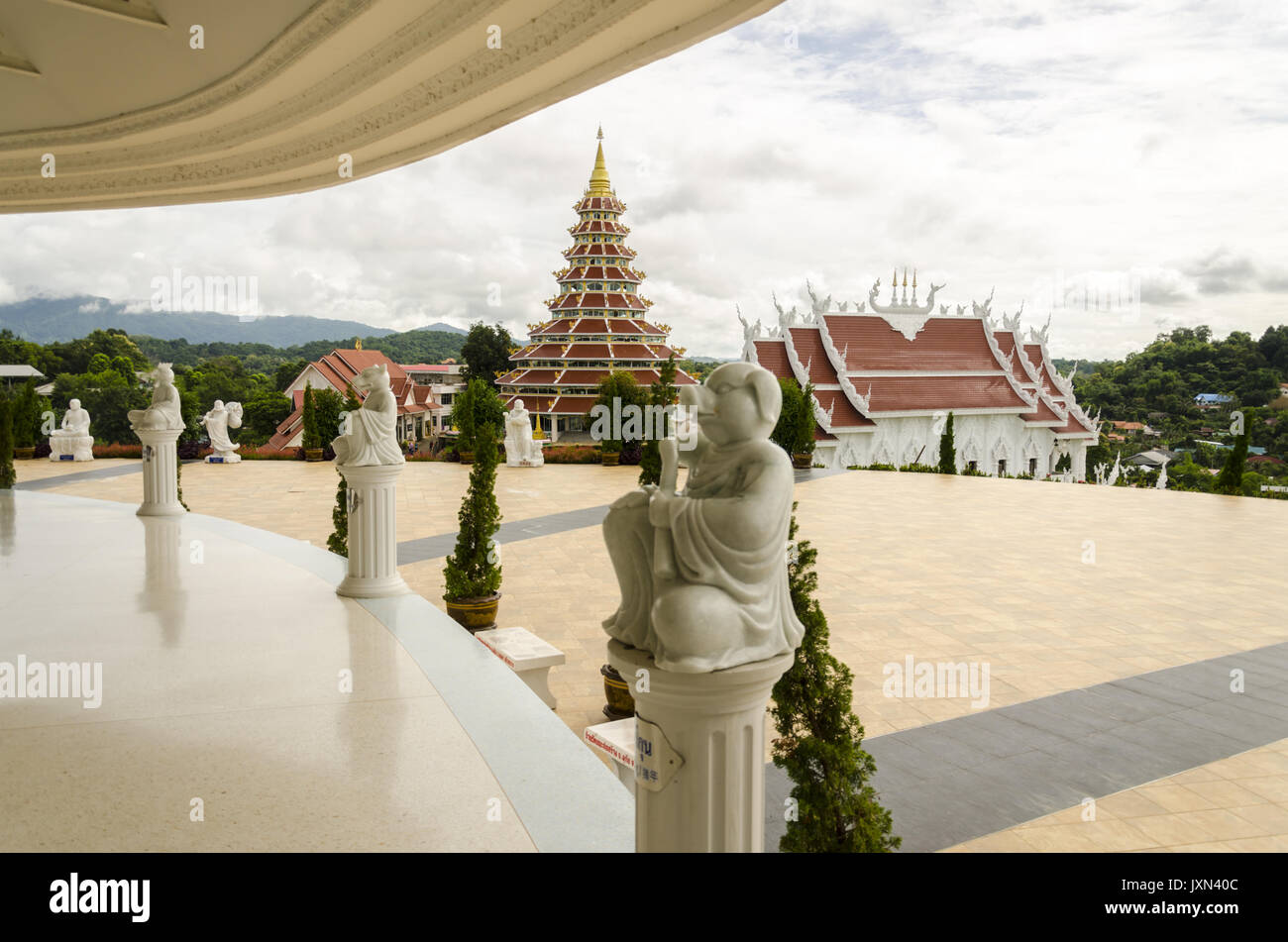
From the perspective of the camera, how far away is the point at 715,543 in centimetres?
179

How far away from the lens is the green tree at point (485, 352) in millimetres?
36562

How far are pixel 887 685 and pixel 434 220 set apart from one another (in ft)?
128

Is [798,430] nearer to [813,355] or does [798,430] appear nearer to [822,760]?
[813,355]

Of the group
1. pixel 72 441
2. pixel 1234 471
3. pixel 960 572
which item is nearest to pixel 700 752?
pixel 960 572

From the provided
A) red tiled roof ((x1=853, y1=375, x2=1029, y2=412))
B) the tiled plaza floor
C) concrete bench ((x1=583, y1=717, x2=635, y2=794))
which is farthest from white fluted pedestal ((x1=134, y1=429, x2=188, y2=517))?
red tiled roof ((x1=853, y1=375, x2=1029, y2=412))

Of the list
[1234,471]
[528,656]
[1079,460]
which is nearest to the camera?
[528,656]

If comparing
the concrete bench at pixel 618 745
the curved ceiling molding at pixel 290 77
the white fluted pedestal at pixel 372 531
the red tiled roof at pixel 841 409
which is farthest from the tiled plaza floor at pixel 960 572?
the red tiled roof at pixel 841 409

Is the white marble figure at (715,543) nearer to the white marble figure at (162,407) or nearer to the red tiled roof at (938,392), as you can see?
the white marble figure at (162,407)

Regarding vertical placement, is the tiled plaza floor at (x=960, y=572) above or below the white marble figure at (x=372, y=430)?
below

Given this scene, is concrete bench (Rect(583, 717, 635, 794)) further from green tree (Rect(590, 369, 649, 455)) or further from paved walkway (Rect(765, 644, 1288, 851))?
green tree (Rect(590, 369, 649, 455))

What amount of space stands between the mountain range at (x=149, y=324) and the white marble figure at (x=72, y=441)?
8.71 metres

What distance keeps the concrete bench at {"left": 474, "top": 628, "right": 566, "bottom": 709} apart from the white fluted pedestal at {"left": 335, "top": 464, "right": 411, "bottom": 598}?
2.86 ft

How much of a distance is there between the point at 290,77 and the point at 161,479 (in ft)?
17.9
